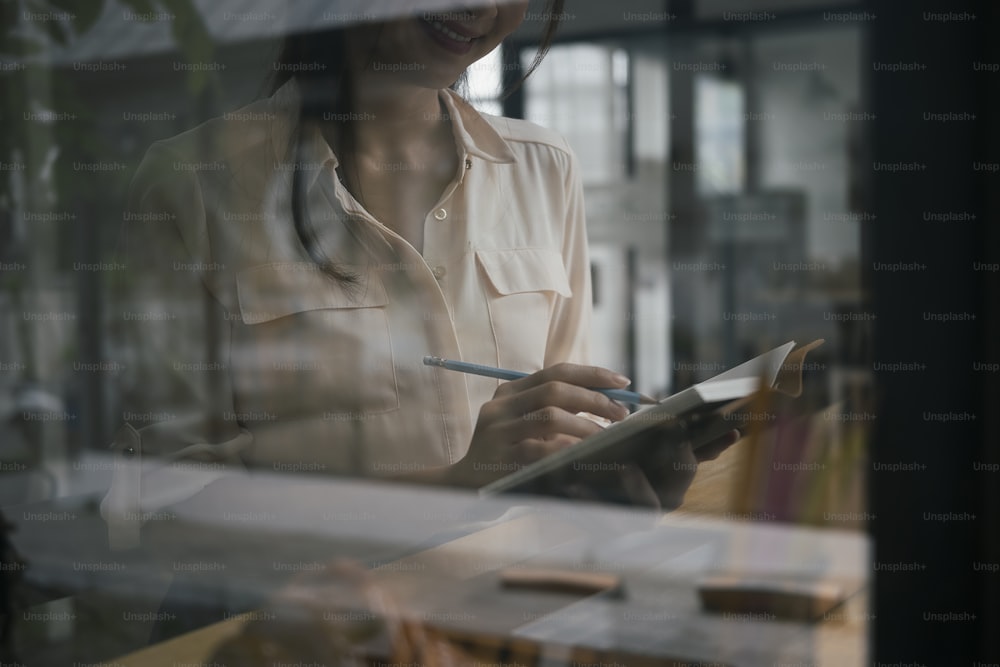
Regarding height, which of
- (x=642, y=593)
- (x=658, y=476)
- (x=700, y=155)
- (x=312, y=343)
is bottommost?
(x=642, y=593)

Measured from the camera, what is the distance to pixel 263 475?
773 millimetres

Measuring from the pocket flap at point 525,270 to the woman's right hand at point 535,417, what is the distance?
64 millimetres

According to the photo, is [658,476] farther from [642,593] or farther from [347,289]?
[347,289]

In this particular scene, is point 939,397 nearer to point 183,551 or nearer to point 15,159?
point 183,551

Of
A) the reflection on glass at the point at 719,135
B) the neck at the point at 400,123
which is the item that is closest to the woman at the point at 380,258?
the neck at the point at 400,123

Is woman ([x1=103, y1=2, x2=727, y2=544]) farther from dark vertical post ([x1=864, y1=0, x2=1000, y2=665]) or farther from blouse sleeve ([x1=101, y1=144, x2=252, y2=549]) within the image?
dark vertical post ([x1=864, y1=0, x2=1000, y2=665])

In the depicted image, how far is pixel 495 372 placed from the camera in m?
0.73

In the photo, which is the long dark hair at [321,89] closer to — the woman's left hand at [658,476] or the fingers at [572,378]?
the fingers at [572,378]

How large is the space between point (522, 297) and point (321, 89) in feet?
0.74

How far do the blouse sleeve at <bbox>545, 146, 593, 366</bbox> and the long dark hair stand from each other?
89mm

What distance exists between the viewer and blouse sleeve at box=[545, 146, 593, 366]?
28.9 inches

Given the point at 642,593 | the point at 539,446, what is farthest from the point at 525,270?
the point at 642,593

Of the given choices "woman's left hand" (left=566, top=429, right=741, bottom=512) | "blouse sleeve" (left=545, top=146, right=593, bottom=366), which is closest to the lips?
"blouse sleeve" (left=545, top=146, right=593, bottom=366)

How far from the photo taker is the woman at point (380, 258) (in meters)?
0.74
